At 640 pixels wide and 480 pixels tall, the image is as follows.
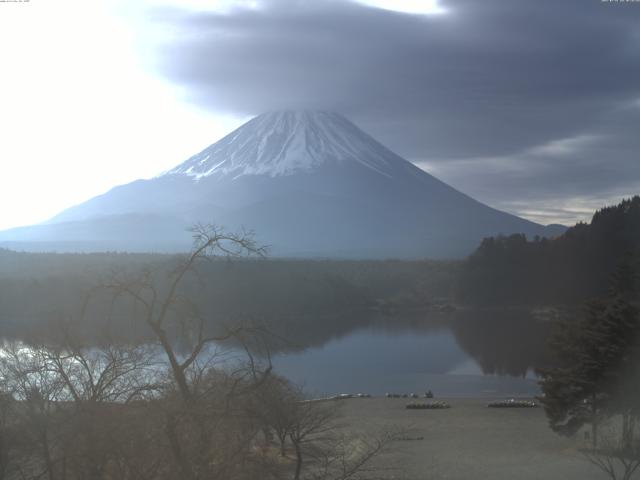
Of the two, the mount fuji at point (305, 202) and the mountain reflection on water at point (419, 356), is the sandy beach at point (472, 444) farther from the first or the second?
the mount fuji at point (305, 202)

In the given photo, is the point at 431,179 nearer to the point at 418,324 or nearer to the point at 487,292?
the point at 487,292

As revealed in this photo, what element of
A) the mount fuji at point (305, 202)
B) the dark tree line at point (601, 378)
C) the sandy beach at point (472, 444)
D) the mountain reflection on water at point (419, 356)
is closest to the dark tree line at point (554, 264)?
the mountain reflection on water at point (419, 356)

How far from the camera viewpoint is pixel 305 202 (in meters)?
137

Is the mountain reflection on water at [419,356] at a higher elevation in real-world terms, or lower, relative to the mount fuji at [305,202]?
lower

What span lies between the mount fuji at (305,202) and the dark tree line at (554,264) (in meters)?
60.5

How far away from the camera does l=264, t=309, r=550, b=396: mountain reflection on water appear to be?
81.8 feet

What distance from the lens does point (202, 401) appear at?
4.77 m

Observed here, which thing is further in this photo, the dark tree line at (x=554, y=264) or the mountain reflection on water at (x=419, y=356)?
the dark tree line at (x=554, y=264)

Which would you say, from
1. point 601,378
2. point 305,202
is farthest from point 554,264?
point 305,202

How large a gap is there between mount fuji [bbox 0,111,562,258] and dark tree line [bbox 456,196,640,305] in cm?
6046

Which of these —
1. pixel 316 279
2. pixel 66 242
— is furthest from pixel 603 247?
pixel 66 242

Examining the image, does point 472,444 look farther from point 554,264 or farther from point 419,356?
point 554,264

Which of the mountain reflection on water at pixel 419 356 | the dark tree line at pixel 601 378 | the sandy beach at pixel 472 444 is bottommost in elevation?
the mountain reflection on water at pixel 419 356

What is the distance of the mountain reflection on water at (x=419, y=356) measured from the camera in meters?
24.9
